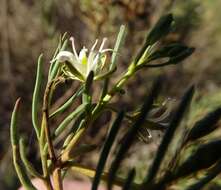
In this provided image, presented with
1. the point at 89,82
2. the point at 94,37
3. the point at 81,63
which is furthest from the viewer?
the point at 94,37

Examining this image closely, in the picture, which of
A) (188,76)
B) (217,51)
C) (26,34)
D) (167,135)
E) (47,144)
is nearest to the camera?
(167,135)

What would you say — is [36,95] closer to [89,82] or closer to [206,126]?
[89,82]

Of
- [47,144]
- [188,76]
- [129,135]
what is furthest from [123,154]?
[188,76]

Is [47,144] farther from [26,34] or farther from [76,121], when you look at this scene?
[26,34]

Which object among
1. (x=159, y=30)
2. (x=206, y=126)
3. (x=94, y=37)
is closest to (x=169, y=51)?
(x=159, y=30)

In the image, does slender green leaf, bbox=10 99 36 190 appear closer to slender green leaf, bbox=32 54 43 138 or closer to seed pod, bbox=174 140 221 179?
slender green leaf, bbox=32 54 43 138

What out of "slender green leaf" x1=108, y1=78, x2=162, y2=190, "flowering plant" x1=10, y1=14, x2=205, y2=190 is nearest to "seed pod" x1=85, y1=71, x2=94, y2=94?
"flowering plant" x1=10, y1=14, x2=205, y2=190

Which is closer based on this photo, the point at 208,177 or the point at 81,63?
the point at 208,177
